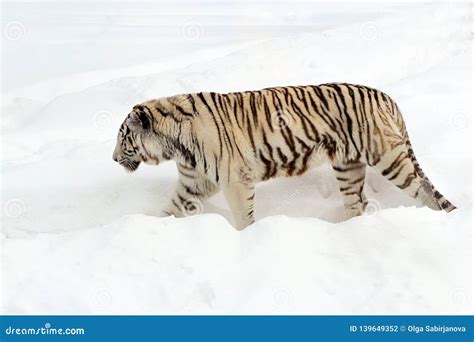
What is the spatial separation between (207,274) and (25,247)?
109 cm

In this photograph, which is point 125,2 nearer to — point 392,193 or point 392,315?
point 392,193

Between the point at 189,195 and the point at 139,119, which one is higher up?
the point at 139,119


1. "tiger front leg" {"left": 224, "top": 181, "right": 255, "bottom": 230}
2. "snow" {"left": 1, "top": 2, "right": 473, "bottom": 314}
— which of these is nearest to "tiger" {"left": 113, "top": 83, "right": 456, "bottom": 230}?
"tiger front leg" {"left": 224, "top": 181, "right": 255, "bottom": 230}

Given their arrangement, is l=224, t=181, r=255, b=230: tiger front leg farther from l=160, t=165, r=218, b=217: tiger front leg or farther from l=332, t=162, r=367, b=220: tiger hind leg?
l=332, t=162, r=367, b=220: tiger hind leg

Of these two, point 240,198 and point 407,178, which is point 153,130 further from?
point 407,178

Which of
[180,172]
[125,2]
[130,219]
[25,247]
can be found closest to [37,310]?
Answer: [25,247]

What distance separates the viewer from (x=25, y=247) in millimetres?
3670

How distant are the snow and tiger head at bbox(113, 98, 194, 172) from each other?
0.53 meters

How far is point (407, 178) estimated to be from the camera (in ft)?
16.0

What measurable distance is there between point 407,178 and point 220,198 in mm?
1555

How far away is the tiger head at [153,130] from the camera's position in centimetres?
491

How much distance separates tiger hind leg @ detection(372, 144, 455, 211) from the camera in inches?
190

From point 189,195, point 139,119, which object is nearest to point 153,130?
point 139,119

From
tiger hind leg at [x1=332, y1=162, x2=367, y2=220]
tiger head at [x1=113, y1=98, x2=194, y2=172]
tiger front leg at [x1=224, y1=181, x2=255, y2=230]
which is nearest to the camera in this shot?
tiger front leg at [x1=224, y1=181, x2=255, y2=230]
